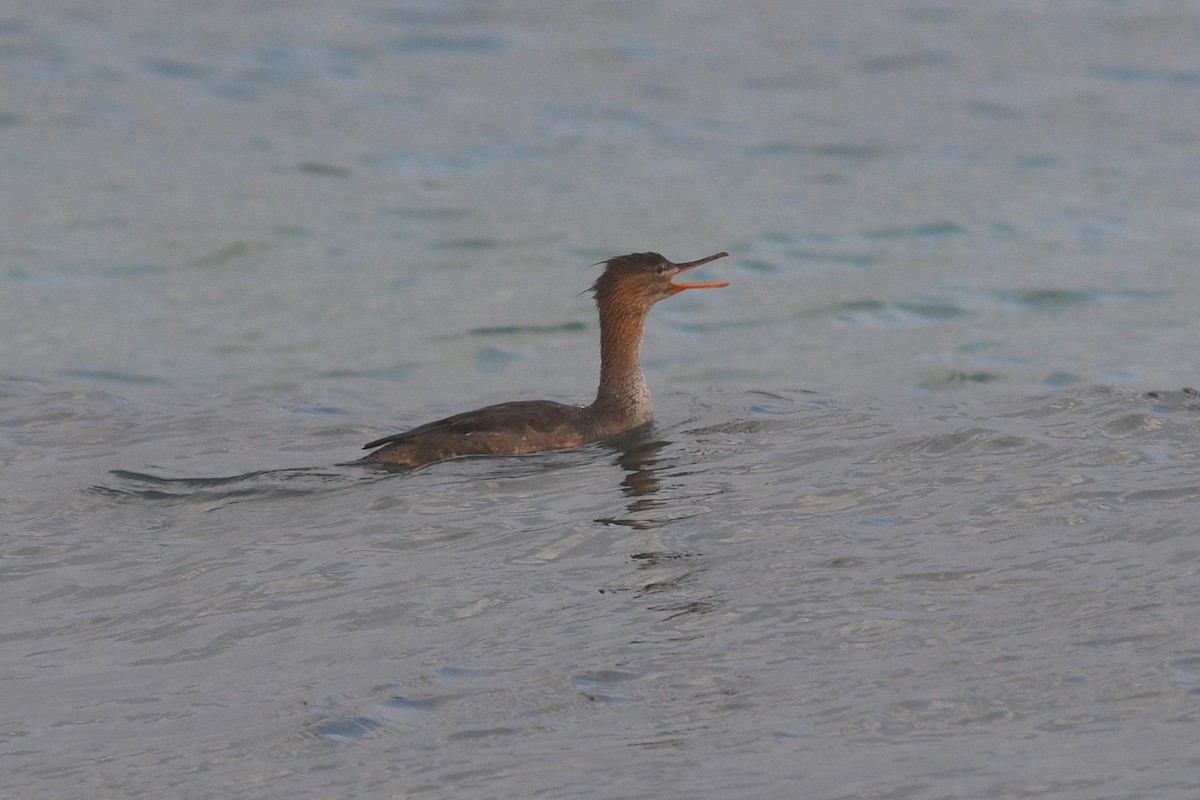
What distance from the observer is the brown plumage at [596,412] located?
10.3 m

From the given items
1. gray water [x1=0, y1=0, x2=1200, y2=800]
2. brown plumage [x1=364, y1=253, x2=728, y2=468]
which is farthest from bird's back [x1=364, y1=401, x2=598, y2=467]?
gray water [x1=0, y1=0, x2=1200, y2=800]

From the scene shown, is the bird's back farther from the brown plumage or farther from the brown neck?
the brown neck

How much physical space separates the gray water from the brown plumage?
8.8 inches

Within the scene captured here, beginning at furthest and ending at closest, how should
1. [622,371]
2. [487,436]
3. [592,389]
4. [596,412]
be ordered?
[592,389] → [622,371] → [596,412] → [487,436]

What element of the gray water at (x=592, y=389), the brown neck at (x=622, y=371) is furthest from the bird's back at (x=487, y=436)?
the brown neck at (x=622, y=371)

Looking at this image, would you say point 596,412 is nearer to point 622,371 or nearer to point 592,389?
point 622,371

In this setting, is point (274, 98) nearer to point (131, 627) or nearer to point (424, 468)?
point (424, 468)

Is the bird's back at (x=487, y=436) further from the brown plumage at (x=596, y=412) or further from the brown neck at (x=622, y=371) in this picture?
the brown neck at (x=622, y=371)

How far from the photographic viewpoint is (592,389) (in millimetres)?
13148

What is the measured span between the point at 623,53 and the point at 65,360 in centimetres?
1122

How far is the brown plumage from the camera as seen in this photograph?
1027cm

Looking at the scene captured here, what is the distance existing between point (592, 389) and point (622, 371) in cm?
177

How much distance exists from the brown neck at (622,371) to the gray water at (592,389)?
264mm

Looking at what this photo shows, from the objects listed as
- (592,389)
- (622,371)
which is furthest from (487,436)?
(592,389)
